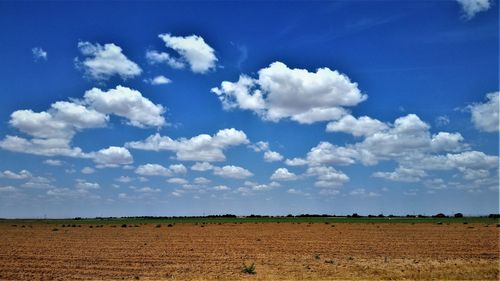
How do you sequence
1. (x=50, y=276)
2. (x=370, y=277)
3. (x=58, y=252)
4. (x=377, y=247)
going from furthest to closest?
(x=377, y=247)
(x=58, y=252)
(x=50, y=276)
(x=370, y=277)

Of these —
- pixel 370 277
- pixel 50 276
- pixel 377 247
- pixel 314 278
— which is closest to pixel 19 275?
pixel 50 276

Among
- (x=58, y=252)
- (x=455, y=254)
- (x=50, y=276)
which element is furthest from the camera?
(x=58, y=252)

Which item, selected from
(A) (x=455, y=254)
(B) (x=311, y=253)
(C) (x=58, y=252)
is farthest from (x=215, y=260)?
(A) (x=455, y=254)

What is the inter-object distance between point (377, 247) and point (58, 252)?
28.6m

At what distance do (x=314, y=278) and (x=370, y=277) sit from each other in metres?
2.97

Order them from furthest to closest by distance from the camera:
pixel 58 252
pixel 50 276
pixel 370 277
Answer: pixel 58 252 → pixel 50 276 → pixel 370 277

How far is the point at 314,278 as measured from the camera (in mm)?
23844

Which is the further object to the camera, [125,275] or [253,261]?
[253,261]

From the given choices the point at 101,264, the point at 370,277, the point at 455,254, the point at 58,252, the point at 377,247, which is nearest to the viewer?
the point at 370,277

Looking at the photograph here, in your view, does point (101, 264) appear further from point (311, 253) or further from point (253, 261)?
point (311, 253)

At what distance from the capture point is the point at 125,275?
25625 millimetres

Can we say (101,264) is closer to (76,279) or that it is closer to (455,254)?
(76,279)

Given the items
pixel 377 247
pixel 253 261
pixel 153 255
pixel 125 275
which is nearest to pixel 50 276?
pixel 125 275

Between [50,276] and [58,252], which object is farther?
[58,252]
